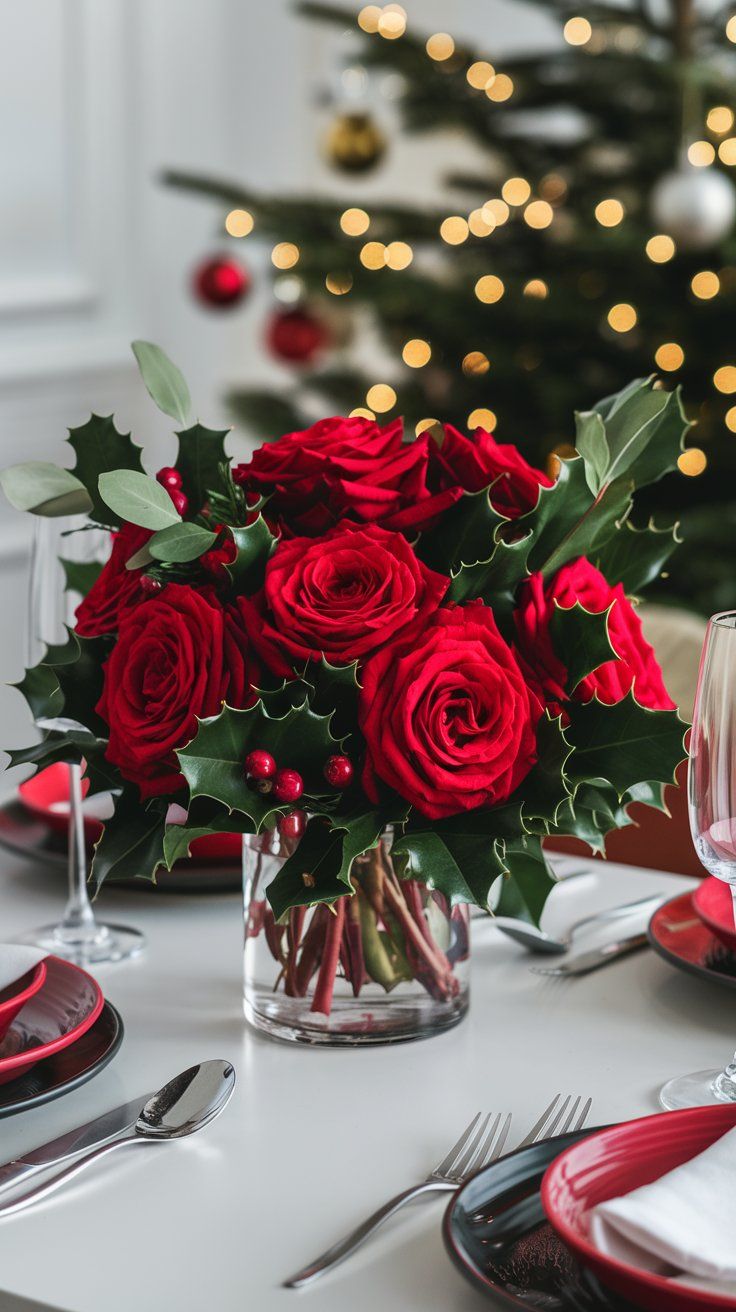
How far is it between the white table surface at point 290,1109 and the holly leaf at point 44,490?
0.28m

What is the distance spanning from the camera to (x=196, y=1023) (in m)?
0.83

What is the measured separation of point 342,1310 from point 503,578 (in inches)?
13.6

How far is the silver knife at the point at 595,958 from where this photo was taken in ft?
2.97

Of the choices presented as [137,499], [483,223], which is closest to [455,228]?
[483,223]

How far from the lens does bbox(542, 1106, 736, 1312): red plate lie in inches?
20.0

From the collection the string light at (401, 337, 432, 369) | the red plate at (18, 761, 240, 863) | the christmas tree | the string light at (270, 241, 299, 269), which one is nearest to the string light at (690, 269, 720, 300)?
the christmas tree

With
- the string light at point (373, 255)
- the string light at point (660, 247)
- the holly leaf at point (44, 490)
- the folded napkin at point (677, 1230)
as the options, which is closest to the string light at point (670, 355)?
the string light at point (660, 247)

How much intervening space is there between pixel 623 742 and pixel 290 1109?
0.24 meters

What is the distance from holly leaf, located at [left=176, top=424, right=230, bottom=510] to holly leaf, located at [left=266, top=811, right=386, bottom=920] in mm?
199

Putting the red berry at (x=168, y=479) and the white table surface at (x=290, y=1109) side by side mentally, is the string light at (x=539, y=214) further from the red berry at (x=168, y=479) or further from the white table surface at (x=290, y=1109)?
the red berry at (x=168, y=479)

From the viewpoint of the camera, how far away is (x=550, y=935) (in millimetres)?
961

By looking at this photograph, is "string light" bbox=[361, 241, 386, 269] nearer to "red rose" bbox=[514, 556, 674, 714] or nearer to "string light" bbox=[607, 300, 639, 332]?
"string light" bbox=[607, 300, 639, 332]

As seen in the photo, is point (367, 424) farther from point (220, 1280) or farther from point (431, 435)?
point (220, 1280)

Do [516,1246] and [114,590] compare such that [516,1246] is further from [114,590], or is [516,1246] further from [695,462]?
[695,462]
